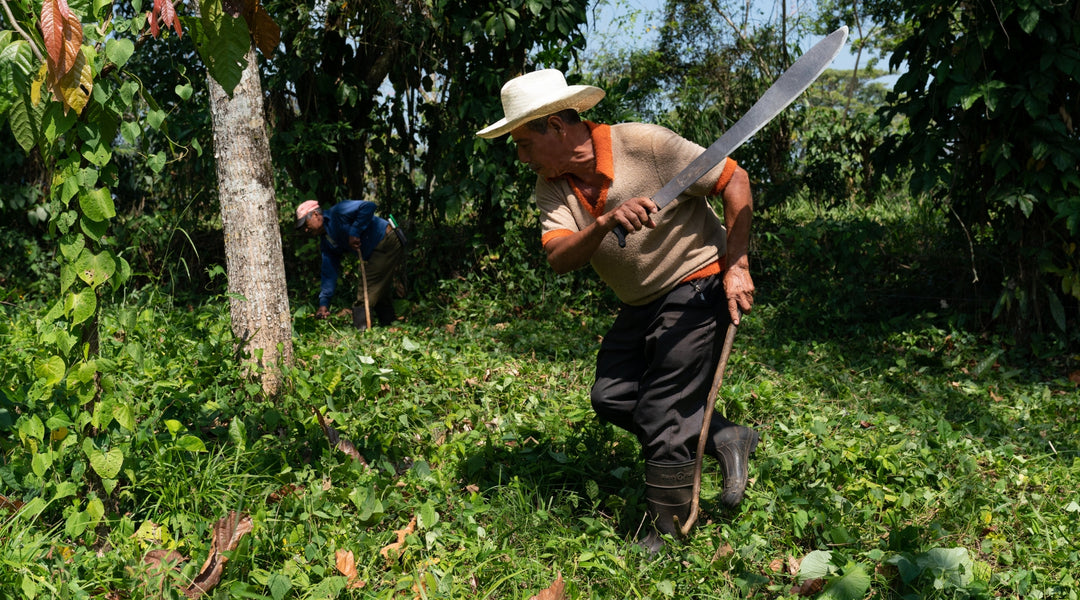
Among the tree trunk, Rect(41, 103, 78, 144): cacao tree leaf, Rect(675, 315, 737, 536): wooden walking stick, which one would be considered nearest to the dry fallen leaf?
Rect(675, 315, 737, 536): wooden walking stick

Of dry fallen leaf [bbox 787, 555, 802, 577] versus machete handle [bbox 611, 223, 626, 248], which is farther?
dry fallen leaf [bbox 787, 555, 802, 577]

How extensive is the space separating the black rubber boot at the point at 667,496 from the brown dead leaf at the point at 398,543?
Answer: 0.86m

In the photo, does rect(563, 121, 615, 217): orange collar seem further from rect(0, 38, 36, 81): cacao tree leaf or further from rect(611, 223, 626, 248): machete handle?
rect(0, 38, 36, 81): cacao tree leaf

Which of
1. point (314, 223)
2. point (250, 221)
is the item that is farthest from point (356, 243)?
point (250, 221)

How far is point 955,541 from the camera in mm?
3010

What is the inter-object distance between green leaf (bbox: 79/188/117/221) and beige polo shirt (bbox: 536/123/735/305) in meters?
1.41

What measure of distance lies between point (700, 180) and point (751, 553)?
52.0 inches

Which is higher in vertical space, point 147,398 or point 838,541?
point 147,398

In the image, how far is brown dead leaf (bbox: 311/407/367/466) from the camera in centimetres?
352

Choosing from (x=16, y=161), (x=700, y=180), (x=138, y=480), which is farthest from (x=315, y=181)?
(x=700, y=180)

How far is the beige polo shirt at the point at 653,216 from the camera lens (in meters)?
2.81

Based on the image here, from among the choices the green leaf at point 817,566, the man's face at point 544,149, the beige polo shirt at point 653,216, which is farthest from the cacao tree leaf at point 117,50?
the green leaf at point 817,566

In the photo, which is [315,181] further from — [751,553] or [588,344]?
[751,553]

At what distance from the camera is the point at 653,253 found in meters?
2.91
